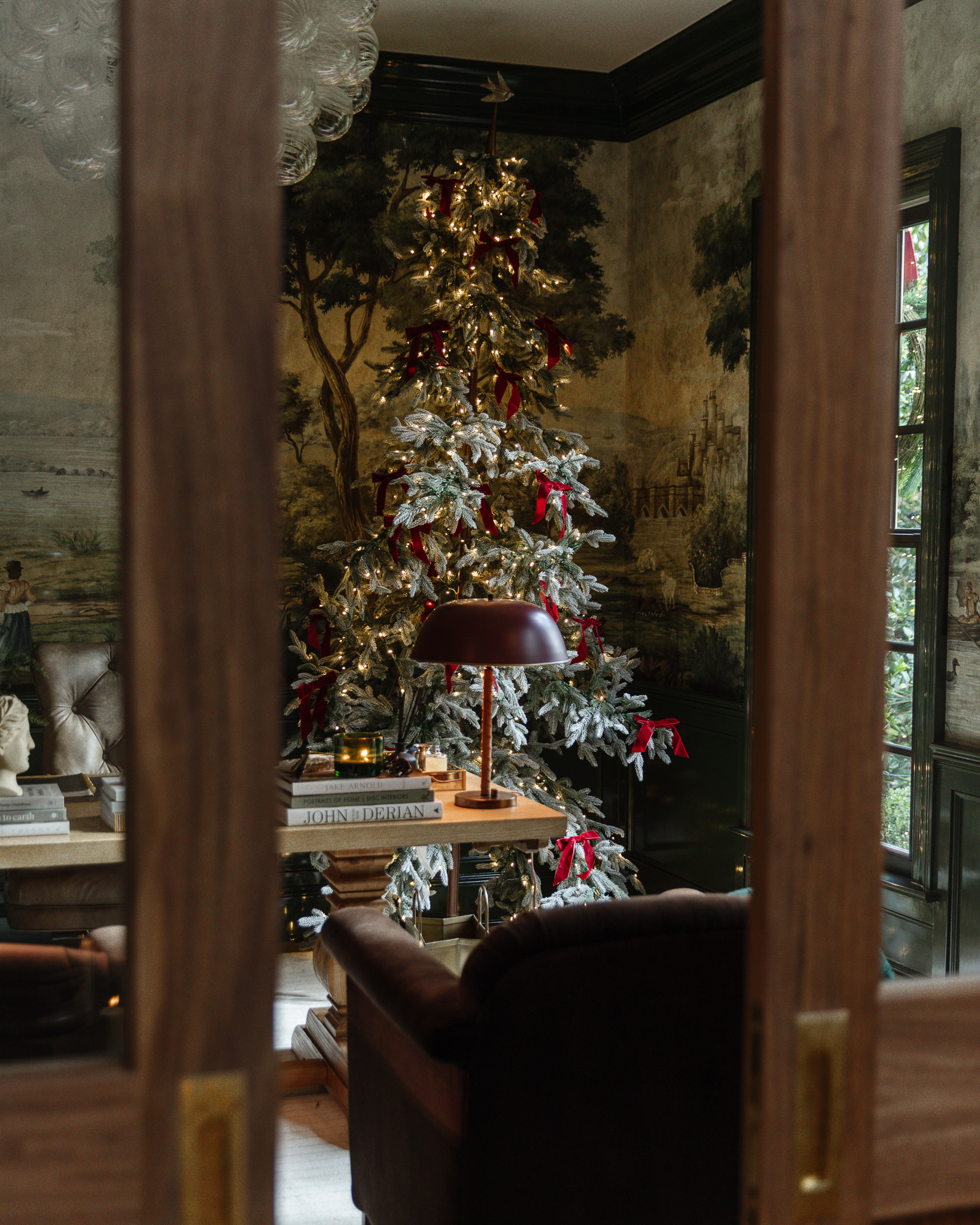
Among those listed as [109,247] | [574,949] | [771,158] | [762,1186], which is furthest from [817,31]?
[109,247]

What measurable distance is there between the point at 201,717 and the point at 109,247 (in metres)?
5.09

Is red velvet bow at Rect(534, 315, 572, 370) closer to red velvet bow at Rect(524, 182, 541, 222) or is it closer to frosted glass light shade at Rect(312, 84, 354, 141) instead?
red velvet bow at Rect(524, 182, 541, 222)

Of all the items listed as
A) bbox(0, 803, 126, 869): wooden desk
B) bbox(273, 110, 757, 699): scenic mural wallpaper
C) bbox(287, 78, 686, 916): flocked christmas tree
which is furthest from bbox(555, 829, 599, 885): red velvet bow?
bbox(0, 803, 126, 869): wooden desk

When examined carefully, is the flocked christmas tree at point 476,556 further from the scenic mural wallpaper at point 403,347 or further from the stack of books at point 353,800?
the stack of books at point 353,800

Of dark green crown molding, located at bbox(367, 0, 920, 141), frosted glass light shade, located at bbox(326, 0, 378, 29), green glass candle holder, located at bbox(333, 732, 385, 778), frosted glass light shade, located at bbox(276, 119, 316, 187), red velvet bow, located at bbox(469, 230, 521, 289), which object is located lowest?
green glass candle holder, located at bbox(333, 732, 385, 778)

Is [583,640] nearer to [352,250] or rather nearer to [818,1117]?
[352,250]

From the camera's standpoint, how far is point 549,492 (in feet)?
16.1

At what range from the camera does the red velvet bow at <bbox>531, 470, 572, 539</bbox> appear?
16.0ft

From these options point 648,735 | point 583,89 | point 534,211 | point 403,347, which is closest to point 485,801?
point 648,735

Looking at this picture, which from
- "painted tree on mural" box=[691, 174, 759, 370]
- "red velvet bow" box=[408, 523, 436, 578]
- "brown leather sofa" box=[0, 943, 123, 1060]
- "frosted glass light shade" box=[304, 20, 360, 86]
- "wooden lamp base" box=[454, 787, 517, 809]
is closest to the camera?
"brown leather sofa" box=[0, 943, 123, 1060]

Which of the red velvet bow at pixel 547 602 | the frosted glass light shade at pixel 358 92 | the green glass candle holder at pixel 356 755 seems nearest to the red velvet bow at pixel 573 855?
the red velvet bow at pixel 547 602

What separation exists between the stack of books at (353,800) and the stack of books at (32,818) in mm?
561

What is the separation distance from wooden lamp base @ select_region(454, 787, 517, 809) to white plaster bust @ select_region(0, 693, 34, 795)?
48.6 inches

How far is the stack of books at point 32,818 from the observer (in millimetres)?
3053
